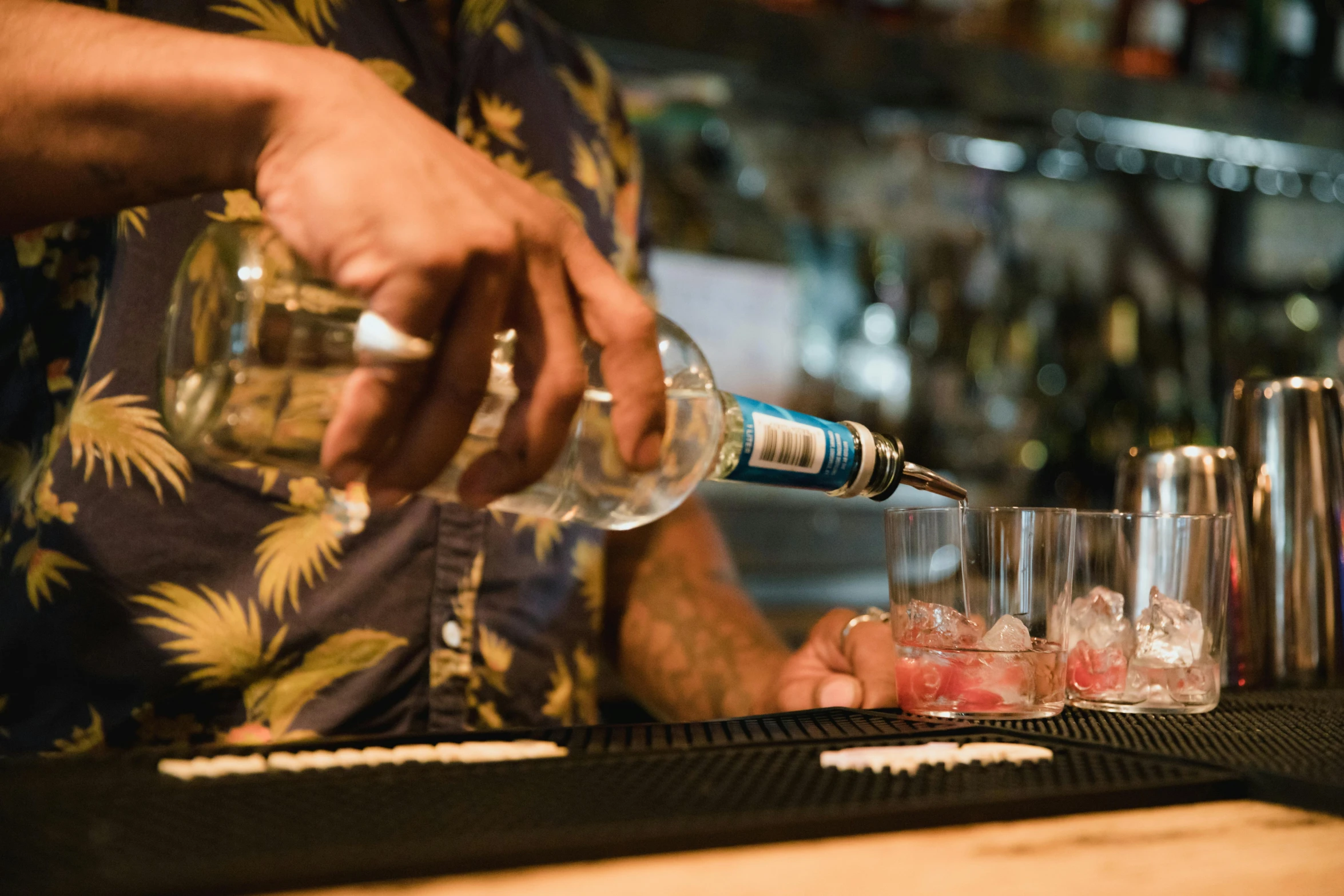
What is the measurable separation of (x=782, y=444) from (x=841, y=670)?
11.3 inches

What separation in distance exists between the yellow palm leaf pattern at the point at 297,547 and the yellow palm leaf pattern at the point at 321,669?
1.9 inches

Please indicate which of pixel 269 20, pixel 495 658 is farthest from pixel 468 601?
pixel 269 20

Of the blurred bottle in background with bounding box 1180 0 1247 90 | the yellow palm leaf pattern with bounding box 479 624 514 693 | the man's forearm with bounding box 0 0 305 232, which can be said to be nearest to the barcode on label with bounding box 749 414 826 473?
the man's forearm with bounding box 0 0 305 232

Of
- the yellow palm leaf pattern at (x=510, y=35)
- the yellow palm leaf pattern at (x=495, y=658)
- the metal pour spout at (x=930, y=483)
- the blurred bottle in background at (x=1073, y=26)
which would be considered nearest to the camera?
the metal pour spout at (x=930, y=483)

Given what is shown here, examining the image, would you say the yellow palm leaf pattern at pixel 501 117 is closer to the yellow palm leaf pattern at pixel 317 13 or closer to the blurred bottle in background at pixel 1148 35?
the yellow palm leaf pattern at pixel 317 13

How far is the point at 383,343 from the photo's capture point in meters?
0.49

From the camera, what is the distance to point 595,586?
1.16 metres

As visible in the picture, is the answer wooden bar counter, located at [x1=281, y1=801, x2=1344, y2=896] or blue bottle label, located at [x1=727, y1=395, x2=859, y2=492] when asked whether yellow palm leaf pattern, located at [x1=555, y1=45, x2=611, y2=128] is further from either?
wooden bar counter, located at [x1=281, y1=801, x2=1344, y2=896]

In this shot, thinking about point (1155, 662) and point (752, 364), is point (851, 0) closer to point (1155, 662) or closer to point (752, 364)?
point (752, 364)

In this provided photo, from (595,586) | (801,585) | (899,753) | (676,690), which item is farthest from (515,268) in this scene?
(801,585)

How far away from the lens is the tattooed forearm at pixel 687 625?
3.83ft

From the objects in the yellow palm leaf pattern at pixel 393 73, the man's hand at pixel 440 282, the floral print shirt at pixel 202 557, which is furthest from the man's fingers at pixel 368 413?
the yellow palm leaf pattern at pixel 393 73

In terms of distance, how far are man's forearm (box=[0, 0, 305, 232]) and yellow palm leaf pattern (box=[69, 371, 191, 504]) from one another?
30 centimetres

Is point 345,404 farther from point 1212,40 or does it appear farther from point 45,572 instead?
point 1212,40
